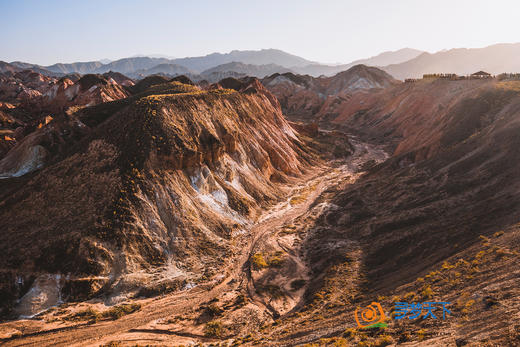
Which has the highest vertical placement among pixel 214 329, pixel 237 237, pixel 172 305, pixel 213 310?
pixel 237 237

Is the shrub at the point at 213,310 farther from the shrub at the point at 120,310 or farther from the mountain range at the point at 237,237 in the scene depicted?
the shrub at the point at 120,310

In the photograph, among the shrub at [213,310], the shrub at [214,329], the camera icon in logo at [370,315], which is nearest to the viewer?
the camera icon in logo at [370,315]

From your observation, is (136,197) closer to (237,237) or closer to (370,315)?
(237,237)

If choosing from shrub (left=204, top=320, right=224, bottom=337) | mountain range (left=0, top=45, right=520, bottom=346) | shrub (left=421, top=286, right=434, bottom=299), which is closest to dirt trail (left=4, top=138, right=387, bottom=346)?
mountain range (left=0, top=45, right=520, bottom=346)

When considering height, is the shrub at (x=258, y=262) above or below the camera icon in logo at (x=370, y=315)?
above

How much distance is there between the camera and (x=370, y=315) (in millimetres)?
15680

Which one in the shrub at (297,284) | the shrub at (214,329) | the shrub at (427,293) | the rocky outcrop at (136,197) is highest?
the rocky outcrop at (136,197)

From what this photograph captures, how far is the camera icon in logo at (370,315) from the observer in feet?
48.8

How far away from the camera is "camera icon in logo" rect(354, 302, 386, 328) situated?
48.8 feet

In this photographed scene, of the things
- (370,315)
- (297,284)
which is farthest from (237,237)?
(370,315)

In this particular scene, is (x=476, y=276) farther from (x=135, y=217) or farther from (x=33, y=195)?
(x=33, y=195)

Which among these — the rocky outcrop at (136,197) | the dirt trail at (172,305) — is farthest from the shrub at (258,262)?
the rocky outcrop at (136,197)

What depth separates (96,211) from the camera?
24141 millimetres

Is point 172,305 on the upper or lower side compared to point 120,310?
lower
